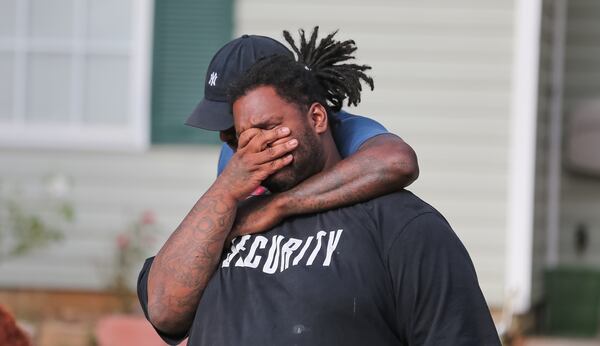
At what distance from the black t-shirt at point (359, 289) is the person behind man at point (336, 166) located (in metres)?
0.05

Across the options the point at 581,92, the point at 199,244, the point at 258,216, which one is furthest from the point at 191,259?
the point at 581,92

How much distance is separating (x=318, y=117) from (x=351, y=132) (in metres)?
0.26

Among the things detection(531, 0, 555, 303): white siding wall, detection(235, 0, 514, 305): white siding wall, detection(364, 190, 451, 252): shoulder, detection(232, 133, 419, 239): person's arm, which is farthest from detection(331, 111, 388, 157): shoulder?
detection(531, 0, 555, 303): white siding wall

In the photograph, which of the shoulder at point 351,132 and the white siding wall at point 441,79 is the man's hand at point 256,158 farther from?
the white siding wall at point 441,79

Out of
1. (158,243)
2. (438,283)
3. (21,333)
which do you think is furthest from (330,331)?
(158,243)

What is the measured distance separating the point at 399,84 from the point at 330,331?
17.6 ft

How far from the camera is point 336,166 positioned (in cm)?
280

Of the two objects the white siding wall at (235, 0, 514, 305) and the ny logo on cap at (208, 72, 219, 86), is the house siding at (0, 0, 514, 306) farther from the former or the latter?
the ny logo on cap at (208, 72, 219, 86)

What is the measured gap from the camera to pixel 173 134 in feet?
25.5

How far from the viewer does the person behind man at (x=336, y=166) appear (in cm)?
273

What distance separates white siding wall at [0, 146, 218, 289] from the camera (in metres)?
7.75

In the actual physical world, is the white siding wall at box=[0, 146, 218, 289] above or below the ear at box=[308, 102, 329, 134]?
below

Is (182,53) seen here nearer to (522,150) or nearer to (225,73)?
(522,150)

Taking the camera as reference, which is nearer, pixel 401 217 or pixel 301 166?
pixel 401 217
